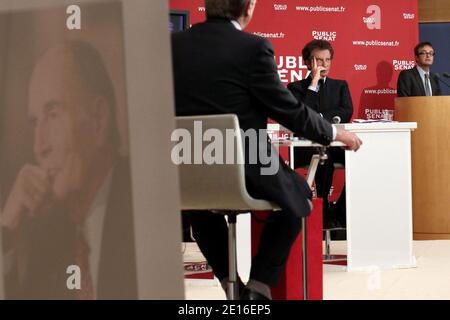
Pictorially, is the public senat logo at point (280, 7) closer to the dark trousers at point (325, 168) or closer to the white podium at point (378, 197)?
the dark trousers at point (325, 168)

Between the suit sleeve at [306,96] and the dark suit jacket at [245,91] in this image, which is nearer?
the dark suit jacket at [245,91]

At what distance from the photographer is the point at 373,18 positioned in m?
10.3

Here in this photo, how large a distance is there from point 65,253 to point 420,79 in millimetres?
7851

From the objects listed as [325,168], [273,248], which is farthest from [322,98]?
[273,248]

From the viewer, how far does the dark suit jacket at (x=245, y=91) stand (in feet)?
10.9

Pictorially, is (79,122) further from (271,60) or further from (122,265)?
(271,60)

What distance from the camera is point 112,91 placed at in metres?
1.80

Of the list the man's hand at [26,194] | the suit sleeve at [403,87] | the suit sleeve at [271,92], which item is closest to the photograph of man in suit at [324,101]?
the suit sleeve at [403,87]

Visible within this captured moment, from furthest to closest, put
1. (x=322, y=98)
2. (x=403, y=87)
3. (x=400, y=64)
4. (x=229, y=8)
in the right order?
(x=400, y=64) < (x=403, y=87) < (x=322, y=98) < (x=229, y=8)

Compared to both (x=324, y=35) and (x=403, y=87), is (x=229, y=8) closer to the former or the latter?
(x=403, y=87)

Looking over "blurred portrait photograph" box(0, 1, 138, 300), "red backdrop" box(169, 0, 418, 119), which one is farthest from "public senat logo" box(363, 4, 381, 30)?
"blurred portrait photograph" box(0, 1, 138, 300)

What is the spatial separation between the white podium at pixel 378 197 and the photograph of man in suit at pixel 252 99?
104 inches

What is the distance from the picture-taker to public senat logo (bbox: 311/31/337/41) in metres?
10.1
